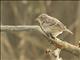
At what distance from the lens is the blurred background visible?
4.74m

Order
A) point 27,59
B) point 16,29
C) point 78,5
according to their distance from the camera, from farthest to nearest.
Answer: point 78,5 → point 27,59 → point 16,29

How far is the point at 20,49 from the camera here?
4.78m

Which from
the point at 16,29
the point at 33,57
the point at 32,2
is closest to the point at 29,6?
the point at 32,2

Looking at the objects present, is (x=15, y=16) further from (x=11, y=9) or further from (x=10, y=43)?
(x=10, y=43)

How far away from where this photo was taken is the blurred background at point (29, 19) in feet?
15.5

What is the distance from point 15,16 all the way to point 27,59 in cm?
81

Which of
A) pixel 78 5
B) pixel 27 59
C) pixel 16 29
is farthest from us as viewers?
pixel 78 5

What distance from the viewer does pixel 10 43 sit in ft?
16.1

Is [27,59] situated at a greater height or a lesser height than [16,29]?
lesser

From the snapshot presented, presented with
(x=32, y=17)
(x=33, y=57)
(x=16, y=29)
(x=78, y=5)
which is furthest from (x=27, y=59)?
(x=16, y=29)

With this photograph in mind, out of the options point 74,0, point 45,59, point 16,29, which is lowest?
point 45,59

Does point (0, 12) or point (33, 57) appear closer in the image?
point (33, 57)

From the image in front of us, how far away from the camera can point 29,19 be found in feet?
16.8

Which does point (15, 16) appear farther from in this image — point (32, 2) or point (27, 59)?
point (27, 59)
